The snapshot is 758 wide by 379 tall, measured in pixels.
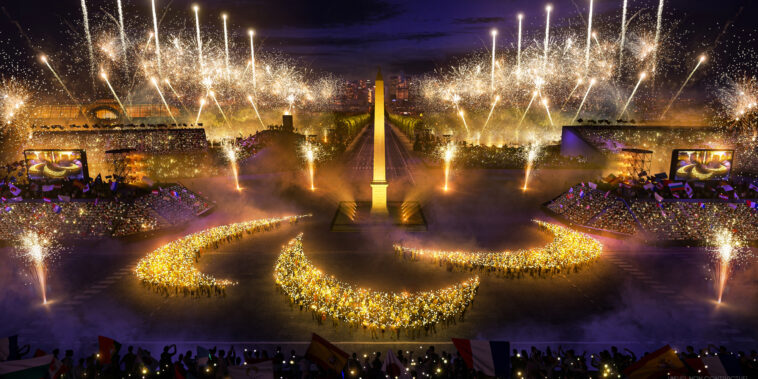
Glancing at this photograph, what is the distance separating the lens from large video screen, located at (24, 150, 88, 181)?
2361 cm

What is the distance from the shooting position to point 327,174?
38531 mm

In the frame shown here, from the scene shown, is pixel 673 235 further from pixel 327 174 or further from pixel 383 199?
pixel 327 174

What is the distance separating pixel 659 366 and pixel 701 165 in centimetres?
1898

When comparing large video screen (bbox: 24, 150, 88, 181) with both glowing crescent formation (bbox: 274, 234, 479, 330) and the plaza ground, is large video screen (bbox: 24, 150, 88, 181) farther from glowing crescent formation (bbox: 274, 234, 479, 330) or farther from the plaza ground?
glowing crescent formation (bbox: 274, 234, 479, 330)

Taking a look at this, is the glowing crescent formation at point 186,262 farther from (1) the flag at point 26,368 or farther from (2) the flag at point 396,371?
(2) the flag at point 396,371

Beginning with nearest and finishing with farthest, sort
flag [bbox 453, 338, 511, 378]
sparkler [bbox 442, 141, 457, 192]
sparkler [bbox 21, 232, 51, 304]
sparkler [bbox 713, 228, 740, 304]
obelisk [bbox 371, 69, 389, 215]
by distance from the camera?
flag [bbox 453, 338, 511, 378]
sparkler [bbox 21, 232, 51, 304]
sparkler [bbox 713, 228, 740, 304]
obelisk [bbox 371, 69, 389, 215]
sparkler [bbox 442, 141, 457, 192]

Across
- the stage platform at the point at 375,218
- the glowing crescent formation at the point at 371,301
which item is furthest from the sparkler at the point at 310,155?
the glowing crescent formation at the point at 371,301

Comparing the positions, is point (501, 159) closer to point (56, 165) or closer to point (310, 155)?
point (310, 155)

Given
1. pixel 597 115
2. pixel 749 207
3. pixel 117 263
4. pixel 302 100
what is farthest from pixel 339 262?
pixel 302 100

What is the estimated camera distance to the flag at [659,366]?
28.0 ft

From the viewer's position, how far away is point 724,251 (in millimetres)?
19125

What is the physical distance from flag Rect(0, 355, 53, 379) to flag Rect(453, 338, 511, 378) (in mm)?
8923

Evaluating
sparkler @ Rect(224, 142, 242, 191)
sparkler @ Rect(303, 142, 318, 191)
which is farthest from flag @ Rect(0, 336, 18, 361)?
sparkler @ Rect(303, 142, 318, 191)

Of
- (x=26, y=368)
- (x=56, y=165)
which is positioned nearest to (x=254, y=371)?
(x=26, y=368)
